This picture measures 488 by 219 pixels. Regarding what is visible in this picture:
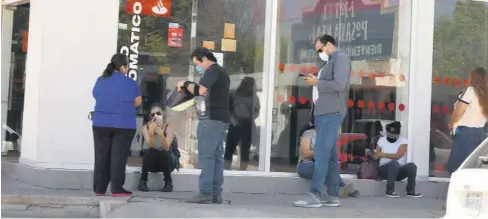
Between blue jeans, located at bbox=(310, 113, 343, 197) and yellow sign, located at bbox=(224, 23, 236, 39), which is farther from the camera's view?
yellow sign, located at bbox=(224, 23, 236, 39)

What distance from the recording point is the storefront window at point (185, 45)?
862 cm

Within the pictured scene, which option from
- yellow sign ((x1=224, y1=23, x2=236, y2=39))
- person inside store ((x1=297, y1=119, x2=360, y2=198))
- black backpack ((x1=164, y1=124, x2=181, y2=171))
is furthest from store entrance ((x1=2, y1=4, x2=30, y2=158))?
person inside store ((x1=297, y1=119, x2=360, y2=198))

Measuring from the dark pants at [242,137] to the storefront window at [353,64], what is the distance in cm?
40

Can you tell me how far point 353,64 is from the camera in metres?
9.70

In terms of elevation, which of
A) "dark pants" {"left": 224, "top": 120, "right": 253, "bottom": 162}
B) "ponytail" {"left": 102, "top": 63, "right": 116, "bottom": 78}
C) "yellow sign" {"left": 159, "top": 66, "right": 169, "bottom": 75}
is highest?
"yellow sign" {"left": 159, "top": 66, "right": 169, "bottom": 75}

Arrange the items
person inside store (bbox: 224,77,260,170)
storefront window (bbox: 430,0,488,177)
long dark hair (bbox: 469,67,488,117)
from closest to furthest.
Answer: long dark hair (bbox: 469,67,488,117) < person inside store (bbox: 224,77,260,170) < storefront window (bbox: 430,0,488,177)

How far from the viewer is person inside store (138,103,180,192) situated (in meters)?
8.25

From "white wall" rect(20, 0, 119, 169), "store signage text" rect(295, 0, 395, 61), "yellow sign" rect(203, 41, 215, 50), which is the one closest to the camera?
"white wall" rect(20, 0, 119, 169)

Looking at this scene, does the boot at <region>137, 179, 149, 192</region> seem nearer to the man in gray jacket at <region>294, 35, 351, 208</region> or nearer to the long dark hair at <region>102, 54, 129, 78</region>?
the long dark hair at <region>102, 54, 129, 78</region>

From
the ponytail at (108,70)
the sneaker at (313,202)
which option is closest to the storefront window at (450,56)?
the sneaker at (313,202)

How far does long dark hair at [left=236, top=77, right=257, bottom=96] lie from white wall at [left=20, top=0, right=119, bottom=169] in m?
1.84

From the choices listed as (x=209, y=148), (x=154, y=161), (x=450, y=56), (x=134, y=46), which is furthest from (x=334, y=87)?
(x=450, y=56)

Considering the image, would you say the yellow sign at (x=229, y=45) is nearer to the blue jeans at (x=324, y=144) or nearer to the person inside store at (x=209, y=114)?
the person inside store at (x=209, y=114)

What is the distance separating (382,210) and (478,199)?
2884 mm
